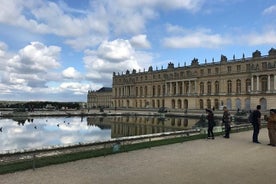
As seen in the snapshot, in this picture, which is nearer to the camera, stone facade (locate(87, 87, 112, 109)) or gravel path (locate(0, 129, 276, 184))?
gravel path (locate(0, 129, 276, 184))

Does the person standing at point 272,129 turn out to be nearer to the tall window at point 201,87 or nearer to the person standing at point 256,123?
the person standing at point 256,123

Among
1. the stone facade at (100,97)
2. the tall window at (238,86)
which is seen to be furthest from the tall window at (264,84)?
the stone facade at (100,97)

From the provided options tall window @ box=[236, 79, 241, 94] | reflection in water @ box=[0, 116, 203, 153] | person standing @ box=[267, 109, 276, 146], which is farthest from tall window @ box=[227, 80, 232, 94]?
person standing @ box=[267, 109, 276, 146]

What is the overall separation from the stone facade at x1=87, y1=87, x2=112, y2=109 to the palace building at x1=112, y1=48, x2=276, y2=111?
3259 cm

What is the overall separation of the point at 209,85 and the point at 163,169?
64.7 meters

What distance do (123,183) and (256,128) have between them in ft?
31.3

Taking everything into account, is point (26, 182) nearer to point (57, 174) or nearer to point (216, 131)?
point (57, 174)

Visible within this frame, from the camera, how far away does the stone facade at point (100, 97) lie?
5108 inches

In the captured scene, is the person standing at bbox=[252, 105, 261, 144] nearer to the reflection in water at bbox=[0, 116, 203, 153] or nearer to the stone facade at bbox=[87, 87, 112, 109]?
the reflection in water at bbox=[0, 116, 203, 153]

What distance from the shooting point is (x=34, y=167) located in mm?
7953

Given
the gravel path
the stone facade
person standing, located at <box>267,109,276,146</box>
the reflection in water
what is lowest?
the reflection in water

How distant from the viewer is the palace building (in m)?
58.4

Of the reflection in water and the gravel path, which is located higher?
the gravel path

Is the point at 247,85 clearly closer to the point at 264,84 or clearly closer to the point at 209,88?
the point at 264,84
